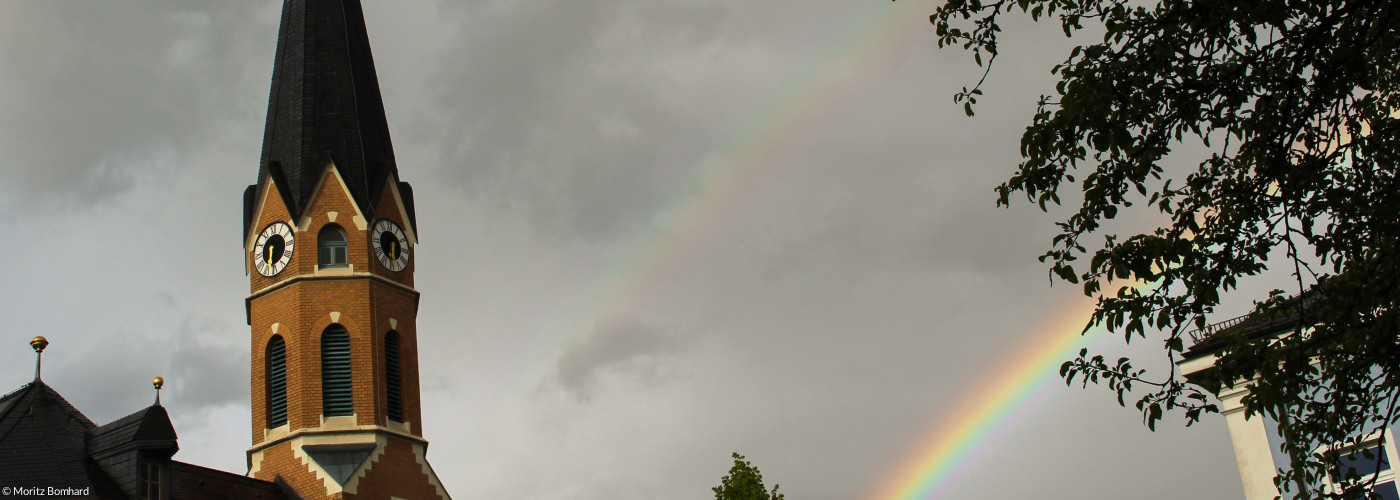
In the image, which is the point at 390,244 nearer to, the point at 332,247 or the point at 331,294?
the point at 332,247

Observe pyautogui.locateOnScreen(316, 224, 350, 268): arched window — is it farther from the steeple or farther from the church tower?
the steeple

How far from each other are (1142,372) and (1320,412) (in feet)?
6.02

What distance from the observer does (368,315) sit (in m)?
47.0

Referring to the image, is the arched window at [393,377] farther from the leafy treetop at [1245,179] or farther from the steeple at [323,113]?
the leafy treetop at [1245,179]

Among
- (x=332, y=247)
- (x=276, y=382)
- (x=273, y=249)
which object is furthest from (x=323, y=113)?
(x=276, y=382)

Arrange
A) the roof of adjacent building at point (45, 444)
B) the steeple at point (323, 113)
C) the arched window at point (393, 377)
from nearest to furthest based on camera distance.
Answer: the roof of adjacent building at point (45, 444) → the arched window at point (393, 377) → the steeple at point (323, 113)

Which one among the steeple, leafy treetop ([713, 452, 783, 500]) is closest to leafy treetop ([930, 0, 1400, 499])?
leafy treetop ([713, 452, 783, 500])

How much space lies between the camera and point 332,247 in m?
48.0

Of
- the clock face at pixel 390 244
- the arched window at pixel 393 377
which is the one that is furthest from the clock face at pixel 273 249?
the arched window at pixel 393 377

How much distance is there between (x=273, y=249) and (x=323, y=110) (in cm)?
534

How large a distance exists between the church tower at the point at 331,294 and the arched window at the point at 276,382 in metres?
0.04

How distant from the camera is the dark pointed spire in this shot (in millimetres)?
49094

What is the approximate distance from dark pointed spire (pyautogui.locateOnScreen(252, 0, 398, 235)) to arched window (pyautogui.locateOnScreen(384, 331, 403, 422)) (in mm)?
4231

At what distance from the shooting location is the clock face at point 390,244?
48.8m
